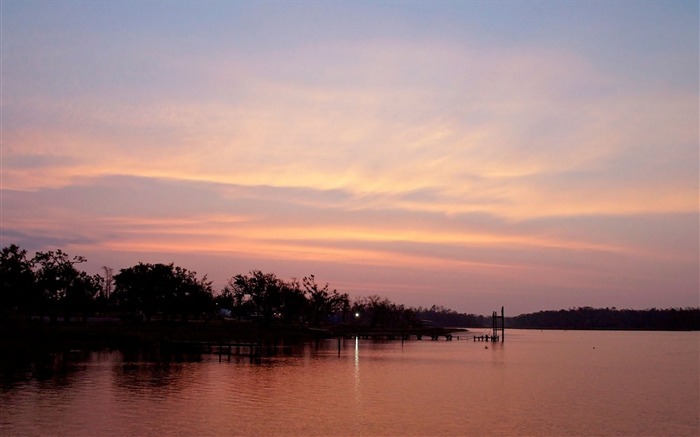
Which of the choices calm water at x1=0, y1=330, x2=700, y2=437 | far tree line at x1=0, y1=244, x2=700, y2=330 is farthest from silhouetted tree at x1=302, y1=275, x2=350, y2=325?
calm water at x1=0, y1=330, x2=700, y2=437

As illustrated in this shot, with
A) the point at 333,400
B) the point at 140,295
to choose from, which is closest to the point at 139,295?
the point at 140,295

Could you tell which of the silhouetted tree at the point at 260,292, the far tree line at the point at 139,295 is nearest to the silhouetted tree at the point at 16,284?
the far tree line at the point at 139,295

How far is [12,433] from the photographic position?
105 feet

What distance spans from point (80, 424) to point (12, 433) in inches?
141

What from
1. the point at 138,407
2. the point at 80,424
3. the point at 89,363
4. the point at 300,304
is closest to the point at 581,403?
the point at 138,407

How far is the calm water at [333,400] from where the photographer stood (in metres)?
36.2

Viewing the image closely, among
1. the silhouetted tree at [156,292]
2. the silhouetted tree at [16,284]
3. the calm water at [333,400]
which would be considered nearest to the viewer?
the calm water at [333,400]

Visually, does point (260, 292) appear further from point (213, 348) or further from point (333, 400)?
point (333, 400)

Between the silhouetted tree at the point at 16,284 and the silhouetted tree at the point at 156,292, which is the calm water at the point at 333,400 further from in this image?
the silhouetted tree at the point at 156,292

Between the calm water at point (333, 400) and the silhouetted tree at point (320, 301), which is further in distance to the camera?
the silhouetted tree at point (320, 301)

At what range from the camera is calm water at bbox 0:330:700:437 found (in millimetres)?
36188

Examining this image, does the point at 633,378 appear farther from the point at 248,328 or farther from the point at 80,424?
the point at 248,328

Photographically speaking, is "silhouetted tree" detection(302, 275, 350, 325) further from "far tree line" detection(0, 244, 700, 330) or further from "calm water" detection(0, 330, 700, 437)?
"calm water" detection(0, 330, 700, 437)

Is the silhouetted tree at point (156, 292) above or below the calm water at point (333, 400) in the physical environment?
above
